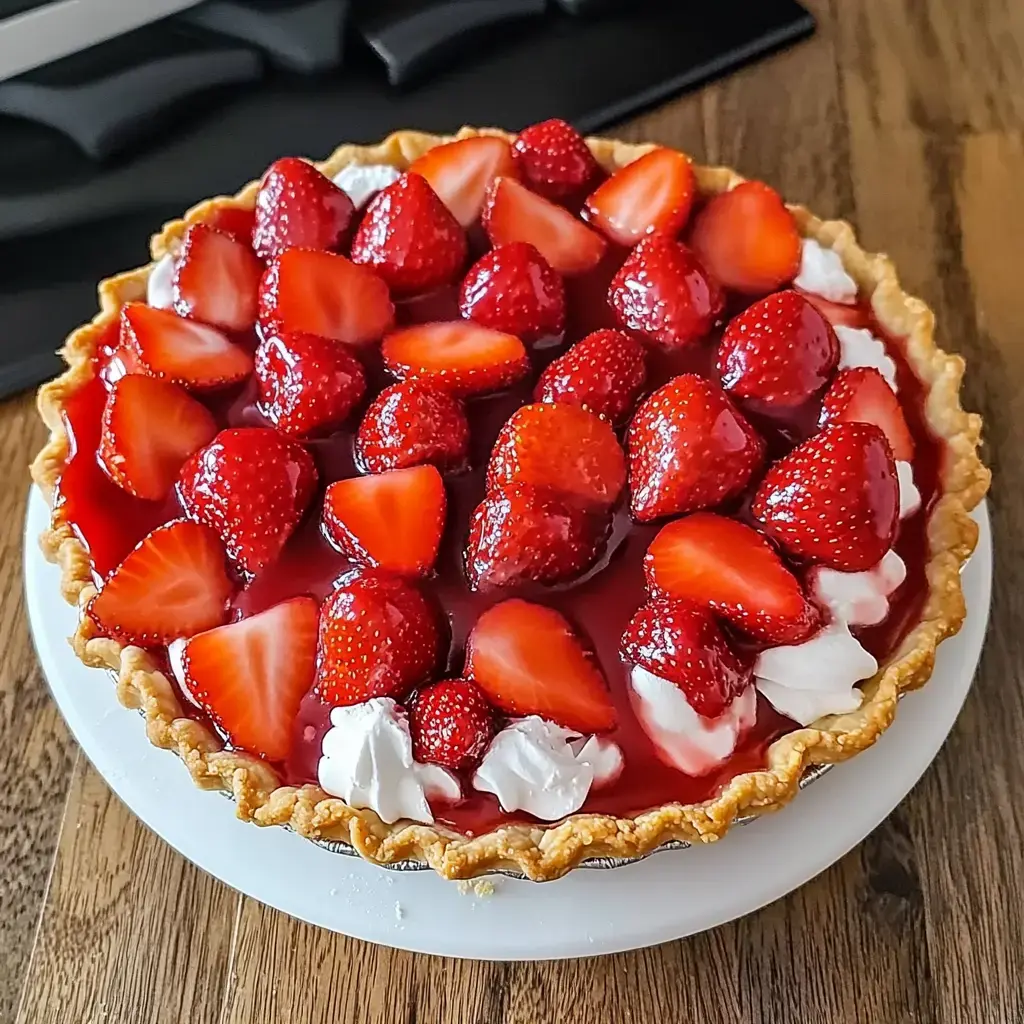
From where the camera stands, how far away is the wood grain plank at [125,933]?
1.59m

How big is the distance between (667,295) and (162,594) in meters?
0.81

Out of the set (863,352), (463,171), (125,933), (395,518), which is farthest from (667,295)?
(125,933)

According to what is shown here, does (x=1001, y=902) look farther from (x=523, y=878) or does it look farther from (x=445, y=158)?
(x=445, y=158)

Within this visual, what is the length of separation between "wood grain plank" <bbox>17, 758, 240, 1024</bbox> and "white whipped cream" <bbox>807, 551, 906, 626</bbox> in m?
0.88

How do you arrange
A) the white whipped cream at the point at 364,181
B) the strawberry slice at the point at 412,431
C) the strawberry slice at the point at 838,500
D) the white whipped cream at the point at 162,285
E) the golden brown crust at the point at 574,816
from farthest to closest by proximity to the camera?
1. the white whipped cream at the point at 364,181
2. the white whipped cream at the point at 162,285
3. the strawberry slice at the point at 412,431
4. the strawberry slice at the point at 838,500
5. the golden brown crust at the point at 574,816

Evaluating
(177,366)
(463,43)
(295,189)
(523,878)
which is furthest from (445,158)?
(523,878)

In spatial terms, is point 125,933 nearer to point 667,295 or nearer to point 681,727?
point 681,727

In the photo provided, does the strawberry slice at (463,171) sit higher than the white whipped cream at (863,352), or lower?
higher

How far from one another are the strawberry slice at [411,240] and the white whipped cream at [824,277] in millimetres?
525

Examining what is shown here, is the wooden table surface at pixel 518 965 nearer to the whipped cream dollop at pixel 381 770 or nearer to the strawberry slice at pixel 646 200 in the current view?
the whipped cream dollop at pixel 381 770

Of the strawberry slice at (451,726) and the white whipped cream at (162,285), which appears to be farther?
the white whipped cream at (162,285)

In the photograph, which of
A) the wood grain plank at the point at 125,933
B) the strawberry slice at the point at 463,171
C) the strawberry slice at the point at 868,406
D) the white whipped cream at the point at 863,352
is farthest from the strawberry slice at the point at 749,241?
the wood grain plank at the point at 125,933

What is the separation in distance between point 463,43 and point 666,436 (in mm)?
1340

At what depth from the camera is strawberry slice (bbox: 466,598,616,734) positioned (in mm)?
1485
